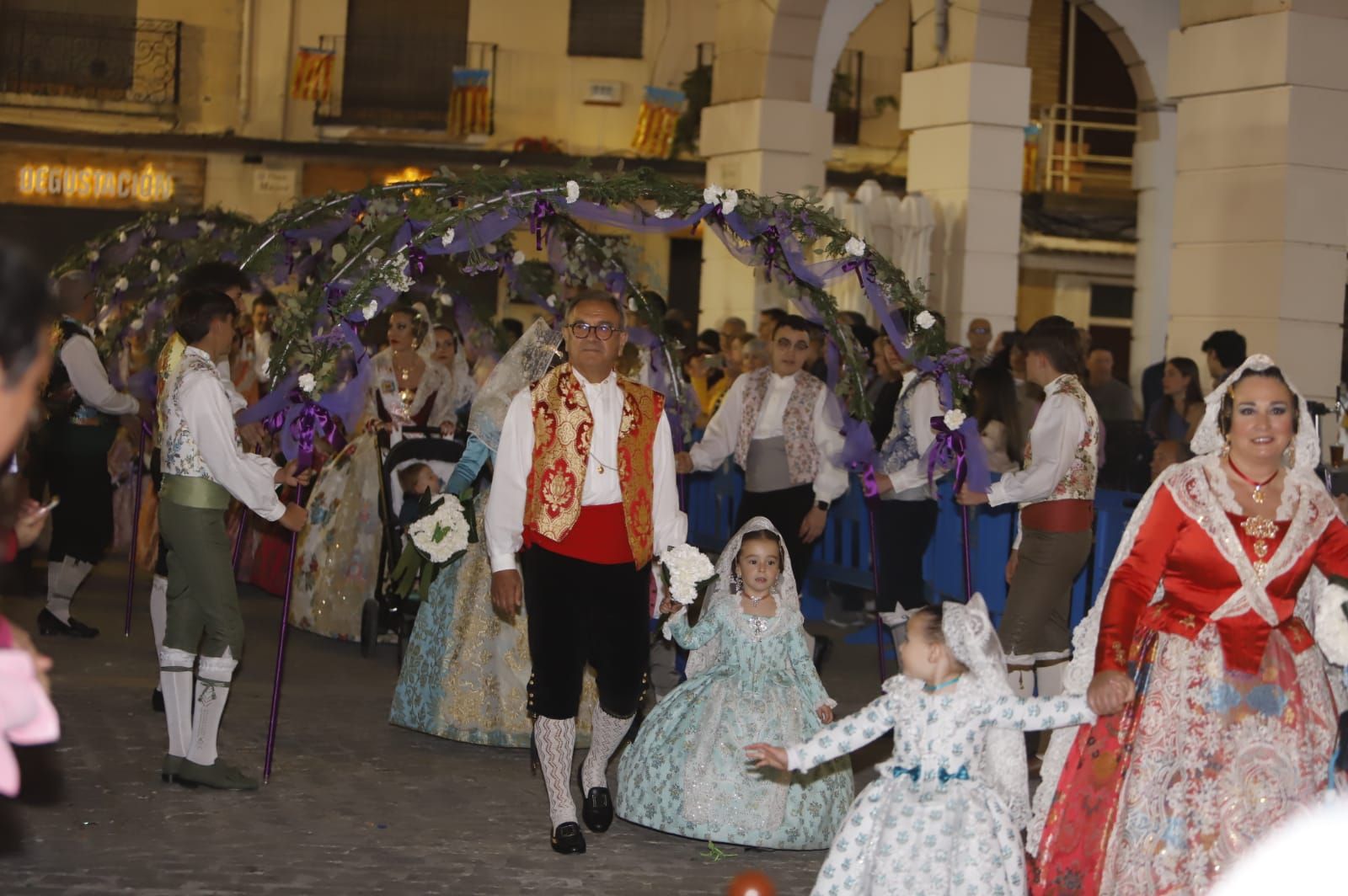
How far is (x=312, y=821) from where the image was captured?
23.0ft

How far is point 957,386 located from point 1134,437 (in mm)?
3598

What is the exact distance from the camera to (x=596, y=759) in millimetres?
7148

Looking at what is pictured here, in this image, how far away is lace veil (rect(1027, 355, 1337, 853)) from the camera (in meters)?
5.74

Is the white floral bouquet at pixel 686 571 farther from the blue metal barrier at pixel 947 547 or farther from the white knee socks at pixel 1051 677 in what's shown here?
the blue metal barrier at pixel 947 547

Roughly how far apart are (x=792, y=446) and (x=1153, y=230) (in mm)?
7615

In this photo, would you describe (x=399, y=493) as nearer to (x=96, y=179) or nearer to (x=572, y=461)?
(x=572, y=461)

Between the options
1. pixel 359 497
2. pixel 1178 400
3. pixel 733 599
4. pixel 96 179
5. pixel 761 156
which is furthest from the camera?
pixel 96 179

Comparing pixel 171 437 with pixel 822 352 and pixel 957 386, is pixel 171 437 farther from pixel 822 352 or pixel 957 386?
pixel 822 352

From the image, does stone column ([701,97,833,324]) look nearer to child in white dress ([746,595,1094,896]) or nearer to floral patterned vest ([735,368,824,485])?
floral patterned vest ([735,368,824,485])

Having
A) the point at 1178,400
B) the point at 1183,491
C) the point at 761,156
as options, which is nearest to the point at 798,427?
the point at 1178,400

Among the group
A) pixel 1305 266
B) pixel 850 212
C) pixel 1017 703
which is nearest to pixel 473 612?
pixel 1017 703

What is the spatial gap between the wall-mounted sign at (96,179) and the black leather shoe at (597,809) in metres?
19.5

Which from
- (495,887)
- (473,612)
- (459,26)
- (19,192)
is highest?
(459,26)

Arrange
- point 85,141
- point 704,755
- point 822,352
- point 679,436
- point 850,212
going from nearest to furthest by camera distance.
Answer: point 704,755, point 679,436, point 822,352, point 850,212, point 85,141
